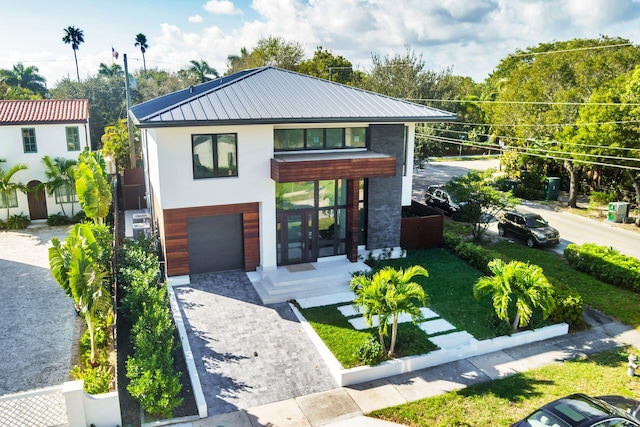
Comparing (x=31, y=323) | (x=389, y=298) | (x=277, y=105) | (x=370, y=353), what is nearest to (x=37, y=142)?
(x=31, y=323)

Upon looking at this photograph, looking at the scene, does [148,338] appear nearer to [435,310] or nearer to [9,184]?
[435,310]

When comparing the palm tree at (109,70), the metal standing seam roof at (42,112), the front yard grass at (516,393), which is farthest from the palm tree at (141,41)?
the front yard grass at (516,393)

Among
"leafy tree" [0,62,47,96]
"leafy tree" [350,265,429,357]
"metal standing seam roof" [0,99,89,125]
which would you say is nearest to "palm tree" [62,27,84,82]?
"leafy tree" [0,62,47,96]

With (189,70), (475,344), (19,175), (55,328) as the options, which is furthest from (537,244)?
(189,70)

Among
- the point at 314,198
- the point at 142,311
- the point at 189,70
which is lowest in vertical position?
the point at 142,311

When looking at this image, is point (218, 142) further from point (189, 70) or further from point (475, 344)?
point (189, 70)

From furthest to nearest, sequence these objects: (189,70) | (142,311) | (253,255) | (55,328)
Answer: (189,70) < (253,255) < (55,328) < (142,311)
